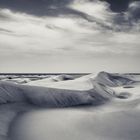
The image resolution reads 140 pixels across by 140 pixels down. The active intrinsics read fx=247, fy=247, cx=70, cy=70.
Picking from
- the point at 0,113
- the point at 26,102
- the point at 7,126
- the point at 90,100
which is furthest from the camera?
the point at 90,100

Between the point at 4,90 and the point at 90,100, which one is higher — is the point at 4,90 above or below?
above

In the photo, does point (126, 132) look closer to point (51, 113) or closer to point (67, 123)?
point (67, 123)

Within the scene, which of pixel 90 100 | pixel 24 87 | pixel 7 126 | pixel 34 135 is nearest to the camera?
pixel 34 135

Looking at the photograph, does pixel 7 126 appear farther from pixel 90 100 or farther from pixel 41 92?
pixel 90 100

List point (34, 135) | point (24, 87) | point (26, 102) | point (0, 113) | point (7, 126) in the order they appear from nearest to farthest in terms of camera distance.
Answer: point (34, 135)
point (7, 126)
point (0, 113)
point (26, 102)
point (24, 87)

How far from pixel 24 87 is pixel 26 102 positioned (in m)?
0.64

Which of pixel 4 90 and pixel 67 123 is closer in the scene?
pixel 67 123

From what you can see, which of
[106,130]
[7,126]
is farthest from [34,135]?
[106,130]

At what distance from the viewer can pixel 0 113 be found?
18.3 ft

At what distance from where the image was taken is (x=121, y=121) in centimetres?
593

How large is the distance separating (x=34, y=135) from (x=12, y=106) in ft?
6.28

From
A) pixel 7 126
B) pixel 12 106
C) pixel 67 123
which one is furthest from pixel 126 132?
pixel 12 106

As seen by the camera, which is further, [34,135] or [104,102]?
[104,102]

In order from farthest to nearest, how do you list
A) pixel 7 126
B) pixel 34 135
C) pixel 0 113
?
pixel 0 113
pixel 7 126
pixel 34 135
